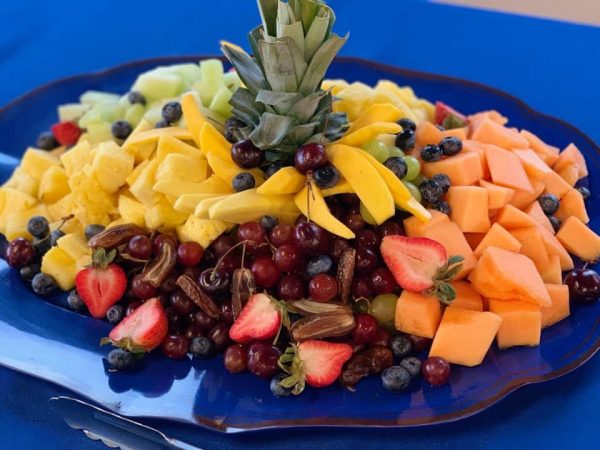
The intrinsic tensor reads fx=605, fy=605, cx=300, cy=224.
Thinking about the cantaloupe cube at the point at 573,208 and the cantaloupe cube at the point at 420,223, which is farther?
the cantaloupe cube at the point at 573,208

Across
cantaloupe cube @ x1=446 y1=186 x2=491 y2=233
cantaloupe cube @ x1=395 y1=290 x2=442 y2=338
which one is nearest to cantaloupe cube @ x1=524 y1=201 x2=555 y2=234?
cantaloupe cube @ x1=446 y1=186 x2=491 y2=233

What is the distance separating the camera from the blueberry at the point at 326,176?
131 cm

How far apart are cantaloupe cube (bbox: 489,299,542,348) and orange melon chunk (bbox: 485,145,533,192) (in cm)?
32

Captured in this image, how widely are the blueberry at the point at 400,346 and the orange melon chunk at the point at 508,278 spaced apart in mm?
196

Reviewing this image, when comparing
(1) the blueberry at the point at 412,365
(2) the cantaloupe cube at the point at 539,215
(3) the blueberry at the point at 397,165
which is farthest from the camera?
(2) the cantaloupe cube at the point at 539,215

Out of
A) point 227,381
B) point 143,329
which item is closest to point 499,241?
point 227,381

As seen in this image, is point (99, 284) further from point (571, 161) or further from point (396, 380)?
point (571, 161)

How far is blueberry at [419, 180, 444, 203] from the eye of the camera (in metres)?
1.39

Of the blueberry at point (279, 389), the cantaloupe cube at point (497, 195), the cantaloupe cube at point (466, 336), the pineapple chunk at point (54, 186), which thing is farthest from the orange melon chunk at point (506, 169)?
the pineapple chunk at point (54, 186)

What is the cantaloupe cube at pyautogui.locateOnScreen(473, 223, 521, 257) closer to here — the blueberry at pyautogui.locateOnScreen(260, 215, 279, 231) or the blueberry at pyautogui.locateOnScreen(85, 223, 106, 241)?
the blueberry at pyautogui.locateOnScreen(260, 215, 279, 231)

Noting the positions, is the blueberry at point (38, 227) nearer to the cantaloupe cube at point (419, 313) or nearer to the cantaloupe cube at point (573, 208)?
the cantaloupe cube at point (419, 313)

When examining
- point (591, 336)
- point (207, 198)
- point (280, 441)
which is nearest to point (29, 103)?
point (207, 198)

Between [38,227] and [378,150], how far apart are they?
0.91 metres

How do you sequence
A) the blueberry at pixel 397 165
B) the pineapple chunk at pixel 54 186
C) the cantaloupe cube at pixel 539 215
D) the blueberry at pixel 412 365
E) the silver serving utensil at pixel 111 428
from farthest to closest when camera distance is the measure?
1. the pineapple chunk at pixel 54 186
2. the cantaloupe cube at pixel 539 215
3. the blueberry at pixel 397 165
4. the blueberry at pixel 412 365
5. the silver serving utensil at pixel 111 428
